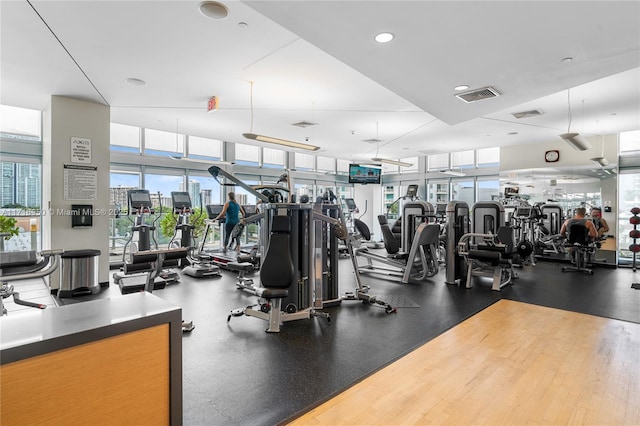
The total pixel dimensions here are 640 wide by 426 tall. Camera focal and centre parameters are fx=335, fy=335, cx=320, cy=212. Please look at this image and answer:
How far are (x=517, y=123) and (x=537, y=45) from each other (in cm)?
468

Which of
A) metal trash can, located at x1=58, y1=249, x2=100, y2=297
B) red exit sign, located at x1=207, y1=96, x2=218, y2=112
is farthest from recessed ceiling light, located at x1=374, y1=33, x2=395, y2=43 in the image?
metal trash can, located at x1=58, y1=249, x2=100, y2=297

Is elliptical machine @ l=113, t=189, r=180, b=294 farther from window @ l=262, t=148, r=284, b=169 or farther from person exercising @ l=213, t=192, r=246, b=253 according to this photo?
window @ l=262, t=148, r=284, b=169

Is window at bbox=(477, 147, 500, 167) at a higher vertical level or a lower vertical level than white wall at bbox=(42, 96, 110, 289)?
higher

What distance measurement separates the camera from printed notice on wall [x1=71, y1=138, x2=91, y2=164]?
5438 millimetres

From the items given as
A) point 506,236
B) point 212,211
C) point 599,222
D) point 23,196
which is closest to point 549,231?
point 599,222

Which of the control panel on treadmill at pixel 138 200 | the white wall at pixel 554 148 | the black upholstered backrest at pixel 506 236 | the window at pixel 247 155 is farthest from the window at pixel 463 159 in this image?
the control panel on treadmill at pixel 138 200

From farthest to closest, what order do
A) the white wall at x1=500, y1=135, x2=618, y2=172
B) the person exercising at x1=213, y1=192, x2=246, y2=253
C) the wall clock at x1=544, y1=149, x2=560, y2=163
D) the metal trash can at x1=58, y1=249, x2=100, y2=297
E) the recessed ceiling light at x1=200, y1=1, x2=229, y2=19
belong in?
the wall clock at x1=544, y1=149, x2=560, y2=163
the white wall at x1=500, y1=135, x2=618, y2=172
the person exercising at x1=213, y1=192, x2=246, y2=253
the metal trash can at x1=58, y1=249, x2=100, y2=297
the recessed ceiling light at x1=200, y1=1, x2=229, y2=19

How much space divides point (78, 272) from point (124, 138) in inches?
166

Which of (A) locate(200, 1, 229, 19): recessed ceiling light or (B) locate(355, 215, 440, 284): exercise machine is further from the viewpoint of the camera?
(B) locate(355, 215, 440, 284): exercise machine

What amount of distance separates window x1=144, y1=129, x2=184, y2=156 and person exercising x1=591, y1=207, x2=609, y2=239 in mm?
10414

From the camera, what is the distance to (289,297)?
13.4ft

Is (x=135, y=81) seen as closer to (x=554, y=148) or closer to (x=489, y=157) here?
(x=554, y=148)

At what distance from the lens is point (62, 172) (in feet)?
17.5

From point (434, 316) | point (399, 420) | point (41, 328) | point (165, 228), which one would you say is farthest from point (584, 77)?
point (165, 228)
